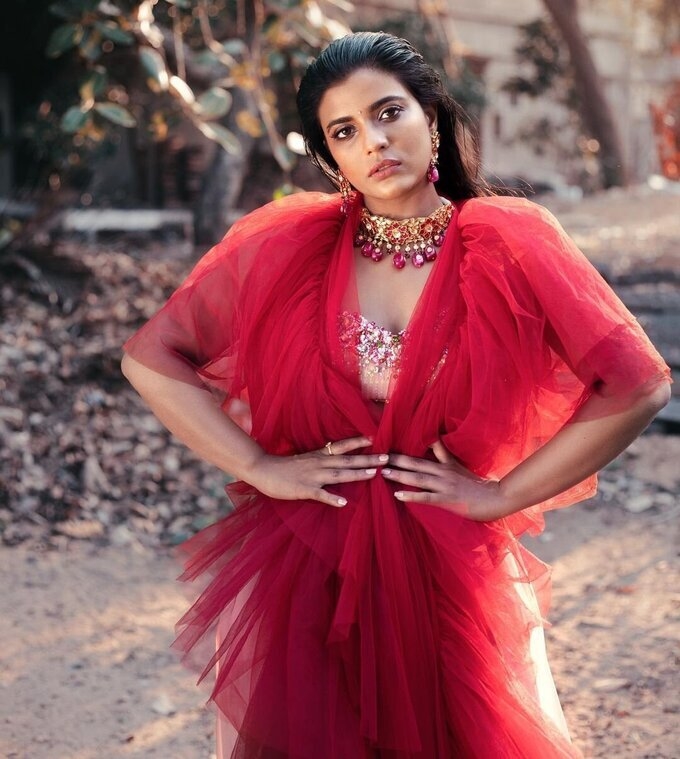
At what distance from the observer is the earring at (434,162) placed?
203cm

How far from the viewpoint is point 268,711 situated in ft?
5.98

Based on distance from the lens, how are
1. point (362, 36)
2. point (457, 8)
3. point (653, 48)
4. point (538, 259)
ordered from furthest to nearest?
point (653, 48) → point (457, 8) → point (362, 36) → point (538, 259)

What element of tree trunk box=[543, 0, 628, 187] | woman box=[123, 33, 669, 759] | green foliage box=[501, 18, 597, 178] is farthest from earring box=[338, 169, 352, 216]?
green foliage box=[501, 18, 597, 178]

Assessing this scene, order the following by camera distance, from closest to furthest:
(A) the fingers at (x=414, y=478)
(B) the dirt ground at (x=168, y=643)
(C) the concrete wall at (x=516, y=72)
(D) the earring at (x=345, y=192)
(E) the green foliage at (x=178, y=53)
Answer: (A) the fingers at (x=414, y=478) < (D) the earring at (x=345, y=192) < (B) the dirt ground at (x=168, y=643) < (E) the green foliage at (x=178, y=53) < (C) the concrete wall at (x=516, y=72)

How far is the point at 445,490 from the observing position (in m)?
1.84

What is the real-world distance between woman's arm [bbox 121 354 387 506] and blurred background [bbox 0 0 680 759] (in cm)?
86

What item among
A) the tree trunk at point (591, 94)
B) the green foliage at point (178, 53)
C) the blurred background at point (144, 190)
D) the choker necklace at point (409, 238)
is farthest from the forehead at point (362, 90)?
the tree trunk at point (591, 94)

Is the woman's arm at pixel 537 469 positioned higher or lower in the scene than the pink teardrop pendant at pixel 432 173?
lower

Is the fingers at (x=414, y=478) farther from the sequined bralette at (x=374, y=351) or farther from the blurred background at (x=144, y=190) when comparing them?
the blurred background at (x=144, y=190)

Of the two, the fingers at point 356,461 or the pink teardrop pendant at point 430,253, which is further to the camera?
the pink teardrop pendant at point 430,253

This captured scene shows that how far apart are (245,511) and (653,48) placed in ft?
67.0

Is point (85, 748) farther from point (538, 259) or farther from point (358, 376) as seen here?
point (538, 259)

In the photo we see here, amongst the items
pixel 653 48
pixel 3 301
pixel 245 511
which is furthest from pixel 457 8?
pixel 245 511

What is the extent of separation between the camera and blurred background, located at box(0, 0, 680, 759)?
3.24 meters
